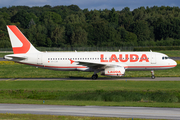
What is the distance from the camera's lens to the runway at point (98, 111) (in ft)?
62.6

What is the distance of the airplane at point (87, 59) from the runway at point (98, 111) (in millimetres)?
18117

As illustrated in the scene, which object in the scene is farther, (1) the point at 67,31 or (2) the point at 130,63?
(1) the point at 67,31

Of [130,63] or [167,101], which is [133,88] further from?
[130,63]

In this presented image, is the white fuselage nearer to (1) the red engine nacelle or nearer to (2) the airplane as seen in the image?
(2) the airplane

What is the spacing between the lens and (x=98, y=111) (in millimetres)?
20516

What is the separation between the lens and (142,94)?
97.8 ft

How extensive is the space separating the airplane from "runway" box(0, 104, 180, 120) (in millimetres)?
18117

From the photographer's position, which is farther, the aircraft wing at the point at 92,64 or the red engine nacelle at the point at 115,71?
the aircraft wing at the point at 92,64

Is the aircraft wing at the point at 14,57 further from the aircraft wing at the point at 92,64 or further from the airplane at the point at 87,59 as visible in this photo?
the aircraft wing at the point at 92,64

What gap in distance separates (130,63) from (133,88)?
879 centimetres

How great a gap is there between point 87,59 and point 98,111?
69.4 feet

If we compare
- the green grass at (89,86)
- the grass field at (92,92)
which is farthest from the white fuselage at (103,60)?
the grass field at (92,92)

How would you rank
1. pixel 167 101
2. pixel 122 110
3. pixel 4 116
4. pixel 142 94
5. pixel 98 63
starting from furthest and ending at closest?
pixel 98 63, pixel 142 94, pixel 167 101, pixel 122 110, pixel 4 116

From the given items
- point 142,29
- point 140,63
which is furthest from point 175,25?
point 140,63
